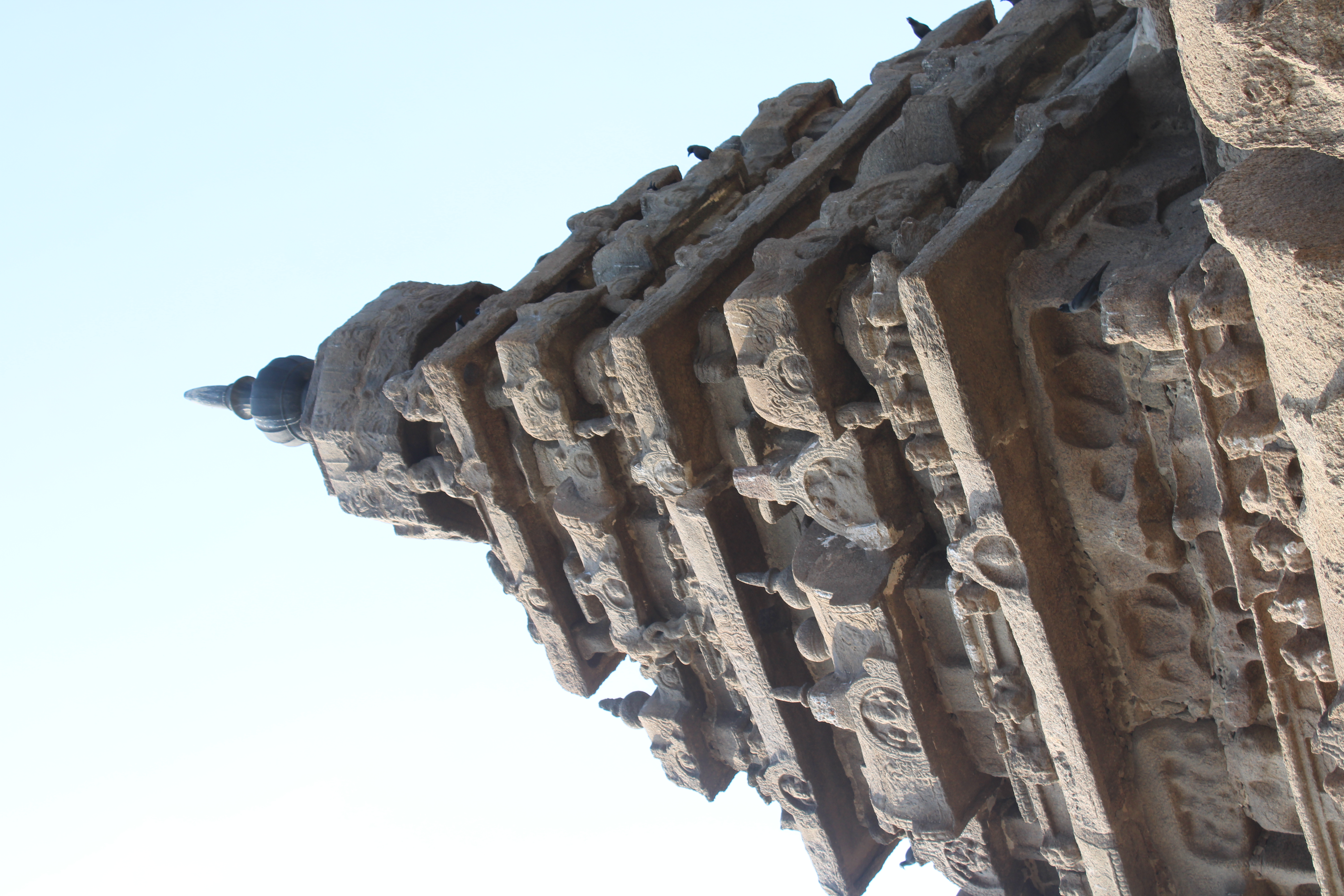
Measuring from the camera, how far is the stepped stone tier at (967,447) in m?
3.41

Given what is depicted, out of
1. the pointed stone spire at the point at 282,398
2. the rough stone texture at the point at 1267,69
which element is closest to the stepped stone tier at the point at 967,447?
the rough stone texture at the point at 1267,69

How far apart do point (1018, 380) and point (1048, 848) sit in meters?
2.74

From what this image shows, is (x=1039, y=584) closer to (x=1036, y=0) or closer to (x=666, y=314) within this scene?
(x=666, y=314)

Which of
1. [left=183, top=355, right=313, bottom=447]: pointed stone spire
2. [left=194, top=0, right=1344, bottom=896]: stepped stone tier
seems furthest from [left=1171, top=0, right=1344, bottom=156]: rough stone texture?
[left=183, top=355, right=313, bottom=447]: pointed stone spire

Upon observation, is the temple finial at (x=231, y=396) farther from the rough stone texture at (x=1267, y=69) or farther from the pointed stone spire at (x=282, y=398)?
the rough stone texture at (x=1267, y=69)

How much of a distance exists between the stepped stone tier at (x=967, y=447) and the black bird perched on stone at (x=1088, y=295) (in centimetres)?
2

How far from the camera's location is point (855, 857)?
7.07 metres

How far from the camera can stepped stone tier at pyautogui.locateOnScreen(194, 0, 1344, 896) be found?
3.41 metres

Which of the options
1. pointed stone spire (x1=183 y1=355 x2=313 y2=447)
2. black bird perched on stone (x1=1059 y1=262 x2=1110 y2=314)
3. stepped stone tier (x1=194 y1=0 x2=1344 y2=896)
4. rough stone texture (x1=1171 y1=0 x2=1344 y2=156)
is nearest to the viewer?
rough stone texture (x1=1171 y1=0 x2=1344 y2=156)

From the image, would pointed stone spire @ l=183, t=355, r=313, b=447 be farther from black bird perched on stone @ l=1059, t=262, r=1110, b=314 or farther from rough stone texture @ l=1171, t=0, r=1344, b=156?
rough stone texture @ l=1171, t=0, r=1344, b=156

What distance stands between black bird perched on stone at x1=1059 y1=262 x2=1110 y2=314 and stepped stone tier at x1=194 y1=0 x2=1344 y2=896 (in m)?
0.02

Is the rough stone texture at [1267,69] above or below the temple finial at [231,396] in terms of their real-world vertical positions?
below

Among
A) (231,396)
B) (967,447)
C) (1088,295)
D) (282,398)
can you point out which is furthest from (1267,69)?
(231,396)

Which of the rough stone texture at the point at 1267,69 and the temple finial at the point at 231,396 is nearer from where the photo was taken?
the rough stone texture at the point at 1267,69
